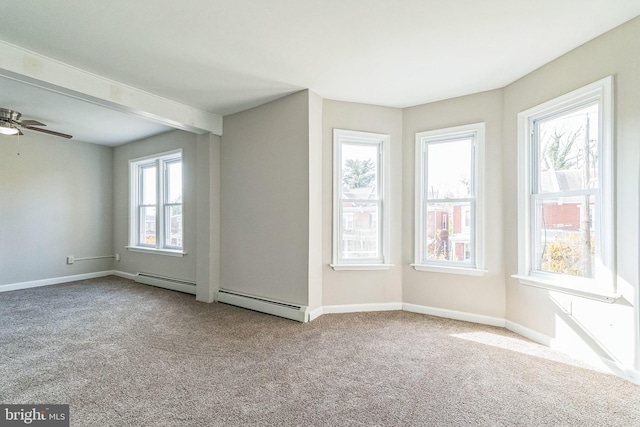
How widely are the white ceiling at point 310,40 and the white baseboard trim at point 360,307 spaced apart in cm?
260

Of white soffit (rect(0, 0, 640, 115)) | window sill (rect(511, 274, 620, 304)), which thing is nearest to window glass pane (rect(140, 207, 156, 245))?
white soffit (rect(0, 0, 640, 115))

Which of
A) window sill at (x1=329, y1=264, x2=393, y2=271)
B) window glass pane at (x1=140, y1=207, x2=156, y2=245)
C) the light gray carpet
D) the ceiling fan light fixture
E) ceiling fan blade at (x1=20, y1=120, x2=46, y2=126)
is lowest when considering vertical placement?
the light gray carpet

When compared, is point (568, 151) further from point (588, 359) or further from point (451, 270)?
point (588, 359)

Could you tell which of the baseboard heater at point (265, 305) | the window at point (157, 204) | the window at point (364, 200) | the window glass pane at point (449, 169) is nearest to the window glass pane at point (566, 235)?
the window glass pane at point (449, 169)

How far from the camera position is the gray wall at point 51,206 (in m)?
4.76

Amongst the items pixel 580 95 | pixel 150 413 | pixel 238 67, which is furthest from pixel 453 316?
pixel 238 67

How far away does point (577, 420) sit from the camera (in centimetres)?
177

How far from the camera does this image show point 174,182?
5160 millimetres

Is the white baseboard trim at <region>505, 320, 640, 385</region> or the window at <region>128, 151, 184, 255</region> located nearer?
the white baseboard trim at <region>505, 320, 640, 385</region>

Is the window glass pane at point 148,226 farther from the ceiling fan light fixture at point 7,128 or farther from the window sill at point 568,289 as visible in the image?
the window sill at point 568,289

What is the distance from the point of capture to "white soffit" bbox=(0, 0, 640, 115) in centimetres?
206

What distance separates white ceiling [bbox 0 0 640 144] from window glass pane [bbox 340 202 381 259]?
1420 millimetres

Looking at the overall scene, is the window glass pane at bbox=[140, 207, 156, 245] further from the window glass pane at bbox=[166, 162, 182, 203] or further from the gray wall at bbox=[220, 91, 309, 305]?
the gray wall at bbox=[220, 91, 309, 305]

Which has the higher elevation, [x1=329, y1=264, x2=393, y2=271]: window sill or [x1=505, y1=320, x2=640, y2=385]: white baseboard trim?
[x1=329, y1=264, x2=393, y2=271]: window sill
